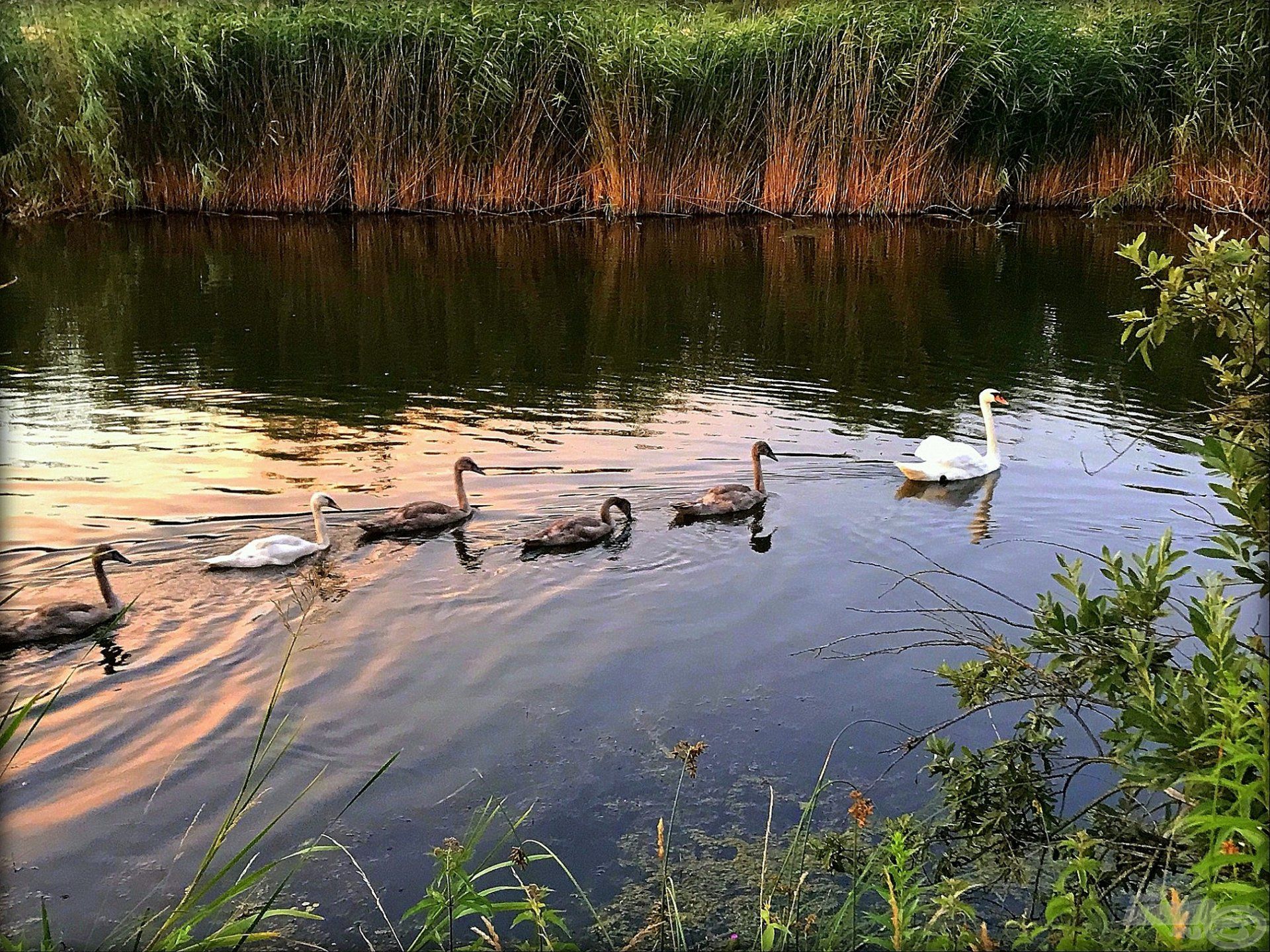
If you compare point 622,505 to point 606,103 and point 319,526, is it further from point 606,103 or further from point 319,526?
point 606,103

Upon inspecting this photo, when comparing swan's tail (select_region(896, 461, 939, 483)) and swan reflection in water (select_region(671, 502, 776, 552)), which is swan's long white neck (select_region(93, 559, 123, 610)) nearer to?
swan reflection in water (select_region(671, 502, 776, 552))

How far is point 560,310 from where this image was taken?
1454cm

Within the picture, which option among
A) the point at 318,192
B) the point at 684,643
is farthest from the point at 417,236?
the point at 684,643

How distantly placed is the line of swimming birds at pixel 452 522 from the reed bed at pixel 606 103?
1132cm

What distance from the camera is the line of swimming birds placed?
625 centimetres

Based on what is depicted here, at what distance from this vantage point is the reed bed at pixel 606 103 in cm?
1903

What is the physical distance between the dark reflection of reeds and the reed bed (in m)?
0.69

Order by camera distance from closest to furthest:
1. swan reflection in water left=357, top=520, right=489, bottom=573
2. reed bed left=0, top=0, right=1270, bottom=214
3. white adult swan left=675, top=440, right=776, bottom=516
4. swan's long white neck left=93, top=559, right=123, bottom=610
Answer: swan's long white neck left=93, top=559, right=123, bottom=610 → swan reflection in water left=357, top=520, right=489, bottom=573 → white adult swan left=675, top=440, right=776, bottom=516 → reed bed left=0, top=0, right=1270, bottom=214

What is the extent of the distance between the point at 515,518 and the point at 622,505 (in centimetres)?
72

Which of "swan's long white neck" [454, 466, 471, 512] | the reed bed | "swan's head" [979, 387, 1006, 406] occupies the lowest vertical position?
"swan's long white neck" [454, 466, 471, 512]

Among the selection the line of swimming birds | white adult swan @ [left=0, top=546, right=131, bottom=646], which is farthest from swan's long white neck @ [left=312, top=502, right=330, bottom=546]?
white adult swan @ [left=0, top=546, right=131, bottom=646]

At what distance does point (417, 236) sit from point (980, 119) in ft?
30.0

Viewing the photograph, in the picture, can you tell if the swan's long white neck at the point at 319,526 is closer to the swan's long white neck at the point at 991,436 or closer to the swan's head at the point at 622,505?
the swan's head at the point at 622,505

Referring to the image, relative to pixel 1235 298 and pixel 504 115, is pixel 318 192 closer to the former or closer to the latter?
pixel 504 115
